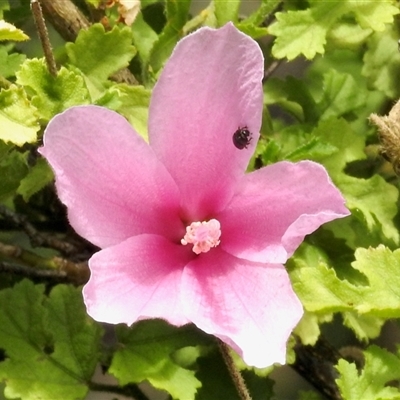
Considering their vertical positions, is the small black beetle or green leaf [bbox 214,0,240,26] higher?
green leaf [bbox 214,0,240,26]

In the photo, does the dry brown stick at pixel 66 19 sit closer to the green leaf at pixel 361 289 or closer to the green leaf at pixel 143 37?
the green leaf at pixel 143 37

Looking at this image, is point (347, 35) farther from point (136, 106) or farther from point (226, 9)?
point (136, 106)

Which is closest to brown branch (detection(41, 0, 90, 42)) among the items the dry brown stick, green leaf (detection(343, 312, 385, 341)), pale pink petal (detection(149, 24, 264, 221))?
the dry brown stick

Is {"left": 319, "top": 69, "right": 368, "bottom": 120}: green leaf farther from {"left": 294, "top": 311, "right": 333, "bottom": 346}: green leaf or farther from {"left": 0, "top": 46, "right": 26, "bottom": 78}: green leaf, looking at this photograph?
{"left": 0, "top": 46, "right": 26, "bottom": 78}: green leaf

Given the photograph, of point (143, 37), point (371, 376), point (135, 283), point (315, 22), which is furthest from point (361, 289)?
point (143, 37)

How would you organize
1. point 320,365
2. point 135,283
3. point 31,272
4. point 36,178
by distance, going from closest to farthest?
point 135,283 → point 36,178 → point 31,272 → point 320,365

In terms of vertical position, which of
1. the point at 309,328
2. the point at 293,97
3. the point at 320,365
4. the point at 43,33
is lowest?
the point at 320,365

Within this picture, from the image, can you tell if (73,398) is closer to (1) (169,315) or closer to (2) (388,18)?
(1) (169,315)
